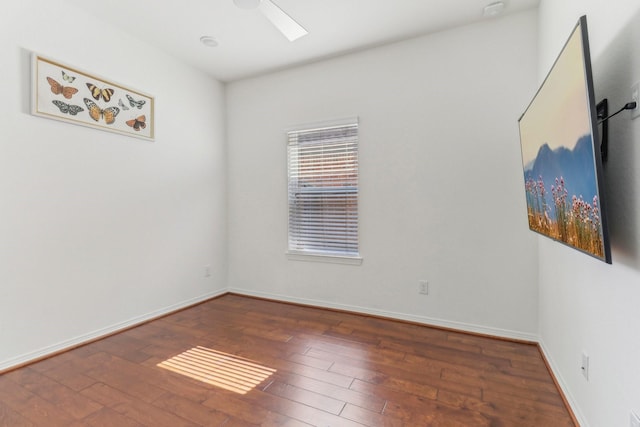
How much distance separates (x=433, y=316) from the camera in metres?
2.94

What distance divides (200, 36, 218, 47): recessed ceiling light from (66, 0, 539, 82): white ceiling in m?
0.06

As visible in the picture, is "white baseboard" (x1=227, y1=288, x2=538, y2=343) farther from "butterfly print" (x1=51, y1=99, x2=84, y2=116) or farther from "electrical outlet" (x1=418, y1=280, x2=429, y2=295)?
"butterfly print" (x1=51, y1=99, x2=84, y2=116)

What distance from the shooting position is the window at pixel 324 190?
3312mm

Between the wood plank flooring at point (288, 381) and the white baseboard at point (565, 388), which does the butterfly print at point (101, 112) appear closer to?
the wood plank flooring at point (288, 381)

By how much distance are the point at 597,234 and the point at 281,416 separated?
169 centimetres

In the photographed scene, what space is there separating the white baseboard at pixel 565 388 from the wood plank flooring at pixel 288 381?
0.16 feet

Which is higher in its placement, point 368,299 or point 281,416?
point 368,299

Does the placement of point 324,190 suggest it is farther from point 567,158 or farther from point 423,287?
point 567,158

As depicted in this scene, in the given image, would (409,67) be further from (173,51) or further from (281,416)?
(281,416)

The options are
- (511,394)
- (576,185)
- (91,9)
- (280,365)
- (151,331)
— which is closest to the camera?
(576,185)

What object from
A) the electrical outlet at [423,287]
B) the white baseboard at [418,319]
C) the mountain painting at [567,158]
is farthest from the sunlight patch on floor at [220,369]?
the mountain painting at [567,158]

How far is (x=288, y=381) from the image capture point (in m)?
2.03

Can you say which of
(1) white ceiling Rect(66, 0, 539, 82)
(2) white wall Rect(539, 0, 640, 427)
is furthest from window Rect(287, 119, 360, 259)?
(2) white wall Rect(539, 0, 640, 427)

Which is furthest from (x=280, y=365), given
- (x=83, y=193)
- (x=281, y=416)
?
(x=83, y=193)
